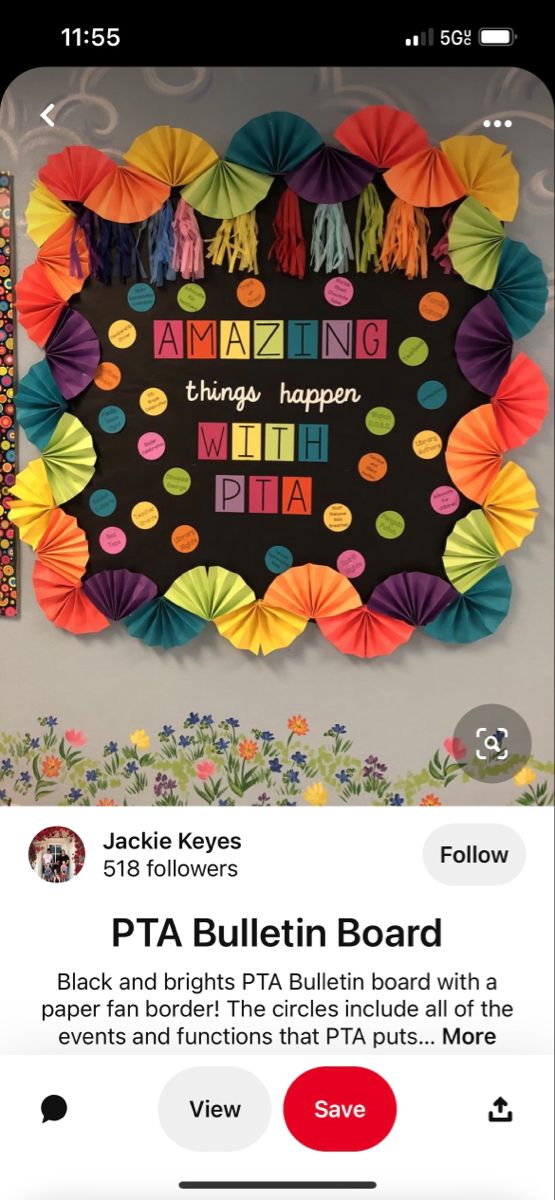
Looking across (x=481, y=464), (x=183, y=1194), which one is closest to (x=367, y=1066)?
(x=183, y=1194)

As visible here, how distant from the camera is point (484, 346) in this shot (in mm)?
1185

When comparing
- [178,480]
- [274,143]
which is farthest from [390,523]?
[274,143]

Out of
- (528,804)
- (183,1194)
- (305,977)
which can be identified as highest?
(528,804)

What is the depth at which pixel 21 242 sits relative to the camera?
1.25 m

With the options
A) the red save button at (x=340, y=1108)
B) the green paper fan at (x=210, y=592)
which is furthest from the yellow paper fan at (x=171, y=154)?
the red save button at (x=340, y=1108)

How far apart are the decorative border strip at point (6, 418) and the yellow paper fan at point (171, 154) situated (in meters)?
0.19

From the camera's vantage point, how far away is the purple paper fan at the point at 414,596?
1.23 metres

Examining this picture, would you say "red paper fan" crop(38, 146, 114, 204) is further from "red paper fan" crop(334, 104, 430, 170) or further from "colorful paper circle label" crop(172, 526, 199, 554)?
"colorful paper circle label" crop(172, 526, 199, 554)

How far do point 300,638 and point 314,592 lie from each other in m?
0.07

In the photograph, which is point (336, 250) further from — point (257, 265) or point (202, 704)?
point (202, 704)

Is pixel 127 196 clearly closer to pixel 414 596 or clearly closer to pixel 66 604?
pixel 66 604

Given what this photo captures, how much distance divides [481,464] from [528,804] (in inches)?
18.7
